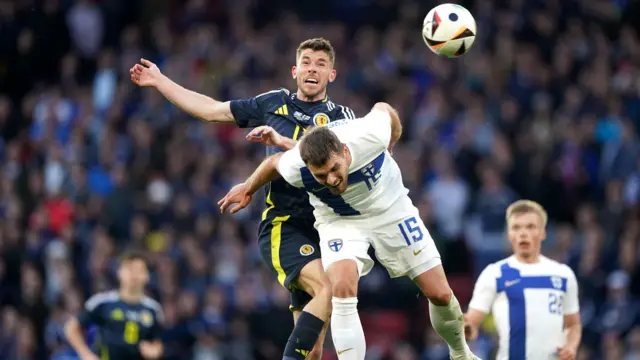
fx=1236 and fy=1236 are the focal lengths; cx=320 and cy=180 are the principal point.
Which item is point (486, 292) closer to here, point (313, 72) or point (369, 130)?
point (369, 130)

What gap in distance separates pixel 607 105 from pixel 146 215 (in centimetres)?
673

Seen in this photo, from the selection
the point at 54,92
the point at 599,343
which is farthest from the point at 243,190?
the point at 54,92

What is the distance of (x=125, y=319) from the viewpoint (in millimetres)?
12617

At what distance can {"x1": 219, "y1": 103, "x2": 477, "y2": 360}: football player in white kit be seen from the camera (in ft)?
28.3

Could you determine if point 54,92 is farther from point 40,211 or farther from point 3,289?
point 3,289

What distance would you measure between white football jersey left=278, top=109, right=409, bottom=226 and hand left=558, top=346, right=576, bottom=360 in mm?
2068

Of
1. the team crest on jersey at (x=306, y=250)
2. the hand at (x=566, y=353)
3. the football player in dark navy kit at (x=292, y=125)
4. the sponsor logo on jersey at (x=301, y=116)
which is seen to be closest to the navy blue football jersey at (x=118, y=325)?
the football player in dark navy kit at (x=292, y=125)

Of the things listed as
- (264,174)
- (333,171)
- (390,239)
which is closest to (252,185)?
(264,174)

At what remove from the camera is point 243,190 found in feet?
29.1

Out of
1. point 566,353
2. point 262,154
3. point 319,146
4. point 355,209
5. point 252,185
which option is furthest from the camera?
point 262,154

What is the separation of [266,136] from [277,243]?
1019 mm

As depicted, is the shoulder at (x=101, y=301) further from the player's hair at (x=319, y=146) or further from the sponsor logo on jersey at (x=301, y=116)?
the player's hair at (x=319, y=146)

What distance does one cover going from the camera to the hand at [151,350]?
474 inches

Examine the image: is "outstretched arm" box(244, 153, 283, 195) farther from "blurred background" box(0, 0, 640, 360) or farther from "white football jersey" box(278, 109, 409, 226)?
"blurred background" box(0, 0, 640, 360)
